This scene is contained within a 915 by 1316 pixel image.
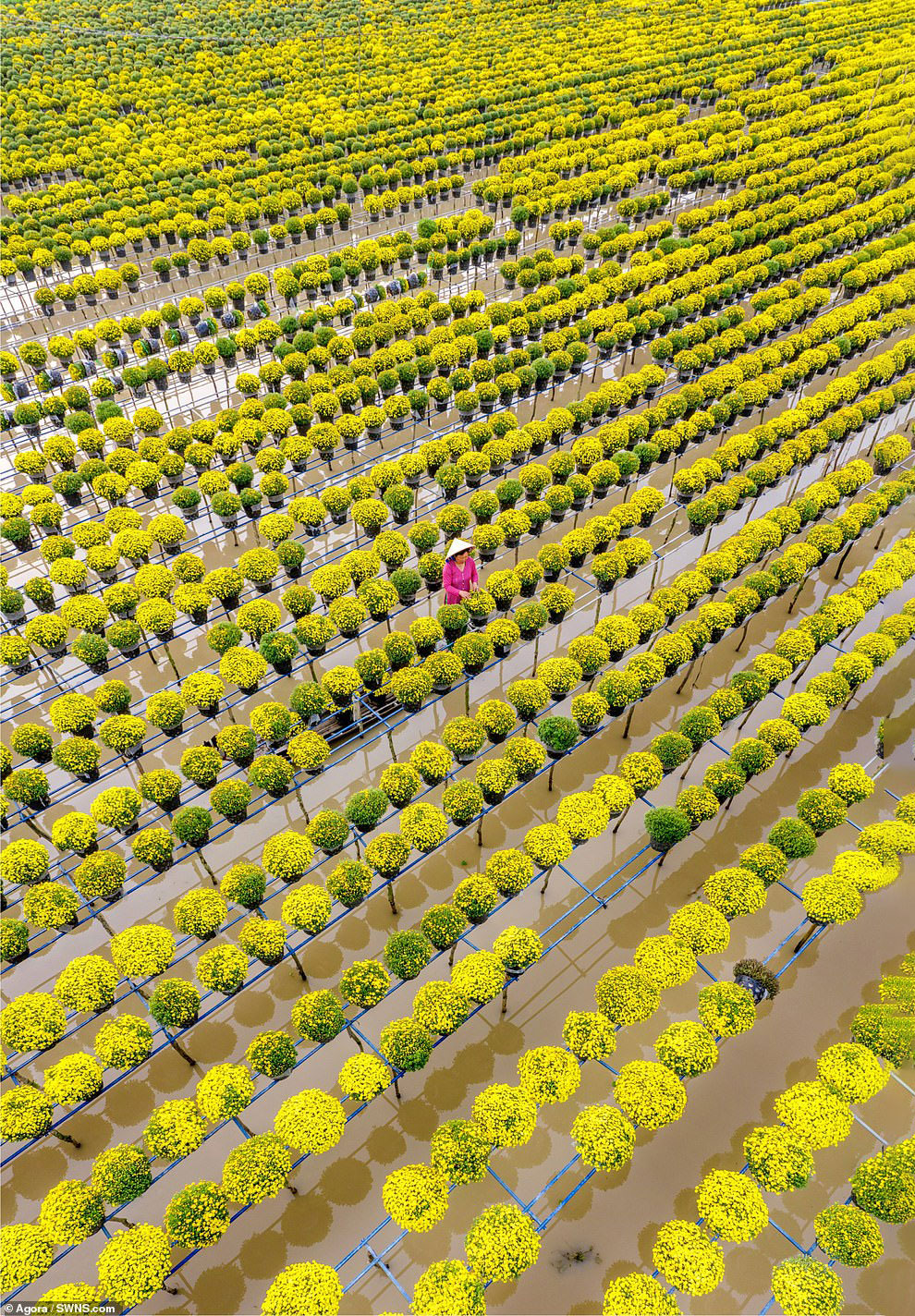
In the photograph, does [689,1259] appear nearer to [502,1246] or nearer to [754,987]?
[502,1246]

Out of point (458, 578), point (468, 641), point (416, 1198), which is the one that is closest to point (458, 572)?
point (458, 578)

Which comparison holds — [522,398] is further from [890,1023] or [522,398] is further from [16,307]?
[16,307]

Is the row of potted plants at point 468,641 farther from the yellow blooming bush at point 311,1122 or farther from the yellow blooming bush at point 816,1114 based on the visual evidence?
the yellow blooming bush at point 816,1114

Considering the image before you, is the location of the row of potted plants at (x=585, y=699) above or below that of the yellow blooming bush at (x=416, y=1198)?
above

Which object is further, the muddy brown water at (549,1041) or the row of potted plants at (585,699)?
the row of potted plants at (585,699)

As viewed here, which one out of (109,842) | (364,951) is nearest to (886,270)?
(364,951)

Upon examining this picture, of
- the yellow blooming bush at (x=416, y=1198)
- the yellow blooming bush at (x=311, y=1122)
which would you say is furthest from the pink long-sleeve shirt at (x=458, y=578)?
the yellow blooming bush at (x=416, y=1198)
